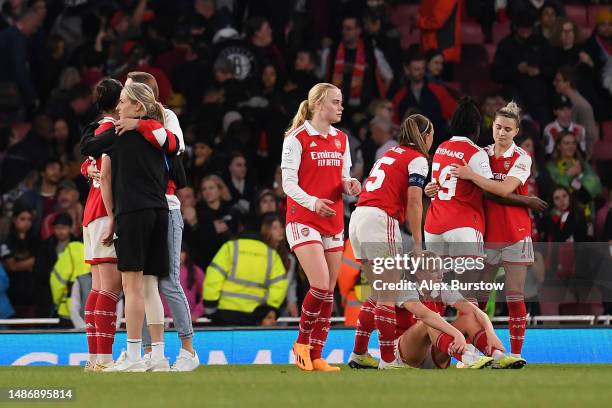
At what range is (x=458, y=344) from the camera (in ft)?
37.6

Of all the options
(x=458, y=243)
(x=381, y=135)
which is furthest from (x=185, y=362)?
(x=381, y=135)

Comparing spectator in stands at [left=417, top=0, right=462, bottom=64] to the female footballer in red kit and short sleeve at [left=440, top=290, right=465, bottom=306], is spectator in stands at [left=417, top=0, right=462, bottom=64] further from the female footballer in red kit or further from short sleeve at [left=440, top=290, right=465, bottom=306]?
the female footballer in red kit

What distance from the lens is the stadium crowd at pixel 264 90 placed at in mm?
16594

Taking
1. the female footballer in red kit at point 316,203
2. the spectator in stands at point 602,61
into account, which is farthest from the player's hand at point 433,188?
the spectator in stands at point 602,61

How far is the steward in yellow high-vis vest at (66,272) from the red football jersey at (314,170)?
414 cm

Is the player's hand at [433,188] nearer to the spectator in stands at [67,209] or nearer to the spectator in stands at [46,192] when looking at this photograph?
the spectator in stands at [67,209]

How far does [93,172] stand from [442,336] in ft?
9.26

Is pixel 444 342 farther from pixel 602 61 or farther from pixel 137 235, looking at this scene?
pixel 602 61

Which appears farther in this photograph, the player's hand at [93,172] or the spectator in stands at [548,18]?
the spectator in stands at [548,18]

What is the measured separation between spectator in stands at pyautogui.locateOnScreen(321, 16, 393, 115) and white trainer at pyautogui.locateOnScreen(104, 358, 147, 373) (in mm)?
8527

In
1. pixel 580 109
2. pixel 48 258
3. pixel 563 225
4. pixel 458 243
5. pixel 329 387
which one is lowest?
pixel 329 387

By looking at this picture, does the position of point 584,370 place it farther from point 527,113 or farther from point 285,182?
point 527,113

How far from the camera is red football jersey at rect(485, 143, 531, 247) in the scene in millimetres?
12367

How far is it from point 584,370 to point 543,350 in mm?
2087
